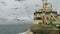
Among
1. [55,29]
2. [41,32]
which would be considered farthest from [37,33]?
[55,29]

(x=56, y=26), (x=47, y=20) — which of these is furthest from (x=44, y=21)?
(x=56, y=26)

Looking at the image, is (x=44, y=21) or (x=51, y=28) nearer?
(x=51, y=28)

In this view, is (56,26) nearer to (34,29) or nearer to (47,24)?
(47,24)

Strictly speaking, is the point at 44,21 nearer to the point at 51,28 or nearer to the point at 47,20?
the point at 47,20

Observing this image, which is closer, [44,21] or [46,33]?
[46,33]

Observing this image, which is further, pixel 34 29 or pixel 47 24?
pixel 47 24

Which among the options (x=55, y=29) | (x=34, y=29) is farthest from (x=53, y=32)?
(x=34, y=29)

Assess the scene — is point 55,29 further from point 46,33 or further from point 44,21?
point 44,21
